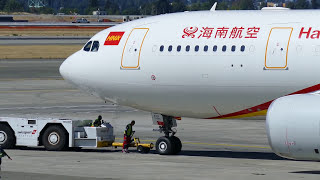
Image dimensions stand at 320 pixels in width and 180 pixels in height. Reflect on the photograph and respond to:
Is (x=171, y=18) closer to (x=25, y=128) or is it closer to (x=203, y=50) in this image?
(x=203, y=50)

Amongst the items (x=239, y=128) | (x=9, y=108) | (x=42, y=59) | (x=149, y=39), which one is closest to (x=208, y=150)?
(x=149, y=39)

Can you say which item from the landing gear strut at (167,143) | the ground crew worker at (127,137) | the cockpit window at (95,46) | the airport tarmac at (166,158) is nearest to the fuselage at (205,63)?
the cockpit window at (95,46)

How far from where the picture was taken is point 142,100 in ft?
120

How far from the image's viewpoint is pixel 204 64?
34375 mm

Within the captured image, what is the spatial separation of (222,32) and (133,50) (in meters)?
4.13

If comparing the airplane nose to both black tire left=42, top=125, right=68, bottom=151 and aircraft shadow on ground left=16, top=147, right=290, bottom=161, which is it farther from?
aircraft shadow on ground left=16, top=147, right=290, bottom=161

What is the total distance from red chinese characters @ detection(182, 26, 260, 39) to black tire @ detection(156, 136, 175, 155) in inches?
192

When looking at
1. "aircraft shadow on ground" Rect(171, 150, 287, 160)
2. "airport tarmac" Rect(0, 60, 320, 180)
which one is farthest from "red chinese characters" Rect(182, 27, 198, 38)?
"aircraft shadow on ground" Rect(171, 150, 287, 160)

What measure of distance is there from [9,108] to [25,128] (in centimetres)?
2073

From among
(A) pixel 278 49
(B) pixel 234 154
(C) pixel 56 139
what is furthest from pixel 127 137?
(A) pixel 278 49

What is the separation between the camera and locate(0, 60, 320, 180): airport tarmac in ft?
102

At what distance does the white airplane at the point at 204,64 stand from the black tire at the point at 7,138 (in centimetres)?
409

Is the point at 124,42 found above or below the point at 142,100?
above

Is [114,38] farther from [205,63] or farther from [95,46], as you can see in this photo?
[205,63]
